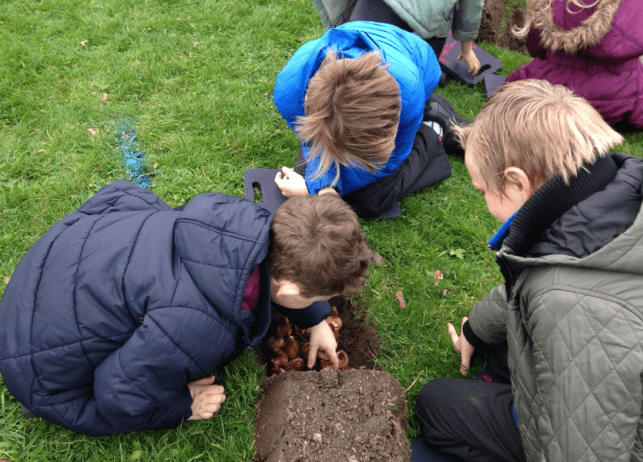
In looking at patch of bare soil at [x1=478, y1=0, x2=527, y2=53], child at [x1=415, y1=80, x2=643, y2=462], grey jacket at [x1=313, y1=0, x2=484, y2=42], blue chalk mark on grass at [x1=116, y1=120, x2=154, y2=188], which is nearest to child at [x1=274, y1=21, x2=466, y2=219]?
grey jacket at [x1=313, y1=0, x2=484, y2=42]

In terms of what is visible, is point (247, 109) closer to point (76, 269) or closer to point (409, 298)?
point (409, 298)

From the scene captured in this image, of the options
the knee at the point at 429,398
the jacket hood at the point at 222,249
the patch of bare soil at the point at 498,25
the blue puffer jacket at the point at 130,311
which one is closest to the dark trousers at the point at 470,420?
the knee at the point at 429,398

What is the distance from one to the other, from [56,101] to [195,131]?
4.01 ft

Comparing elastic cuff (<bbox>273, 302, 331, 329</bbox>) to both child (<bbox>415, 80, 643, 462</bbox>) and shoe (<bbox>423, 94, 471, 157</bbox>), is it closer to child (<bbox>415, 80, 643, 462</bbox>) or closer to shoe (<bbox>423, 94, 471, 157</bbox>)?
child (<bbox>415, 80, 643, 462</bbox>)

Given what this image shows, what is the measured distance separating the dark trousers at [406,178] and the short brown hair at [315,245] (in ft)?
4.62

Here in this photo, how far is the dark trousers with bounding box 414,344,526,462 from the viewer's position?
234 centimetres

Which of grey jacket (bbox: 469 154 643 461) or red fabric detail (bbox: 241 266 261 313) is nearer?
grey jacket (bbox: 469 154 643 461)

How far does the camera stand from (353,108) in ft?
8.09

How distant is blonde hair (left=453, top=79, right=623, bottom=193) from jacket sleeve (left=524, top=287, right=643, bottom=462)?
0.47 meters

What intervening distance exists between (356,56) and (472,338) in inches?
71.7

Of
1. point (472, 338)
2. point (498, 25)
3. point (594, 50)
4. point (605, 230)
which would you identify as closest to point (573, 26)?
point (594, 50)

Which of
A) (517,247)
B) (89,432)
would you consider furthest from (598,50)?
(89,432)

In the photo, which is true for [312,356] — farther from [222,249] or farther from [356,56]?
[356,56]

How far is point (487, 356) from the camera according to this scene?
9.43 feet
